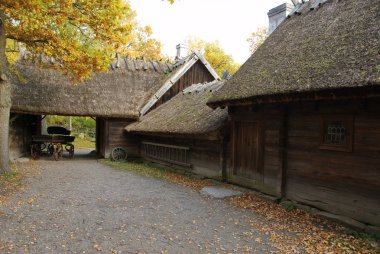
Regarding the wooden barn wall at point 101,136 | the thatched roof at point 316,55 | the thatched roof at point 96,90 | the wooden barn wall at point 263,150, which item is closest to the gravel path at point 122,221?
the wooden barn wall at point 263,150

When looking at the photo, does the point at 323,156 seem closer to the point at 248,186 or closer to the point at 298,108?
the point at 298,108

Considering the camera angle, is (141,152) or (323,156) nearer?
(323,156)

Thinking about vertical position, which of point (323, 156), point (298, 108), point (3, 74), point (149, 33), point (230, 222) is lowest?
point (230, 222)

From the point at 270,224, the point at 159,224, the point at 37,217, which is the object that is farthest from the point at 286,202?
the point at 37,217

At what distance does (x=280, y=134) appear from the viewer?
8.73 meters

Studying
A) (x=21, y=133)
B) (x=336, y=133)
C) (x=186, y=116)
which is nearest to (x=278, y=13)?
(x=186, y=116)

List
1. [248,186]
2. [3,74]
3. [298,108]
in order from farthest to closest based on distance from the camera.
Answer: [3,74]
[248,186]
[298,108]

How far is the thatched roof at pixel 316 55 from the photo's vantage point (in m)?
6.61

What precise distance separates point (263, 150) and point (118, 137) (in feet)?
35.8

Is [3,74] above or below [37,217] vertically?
above

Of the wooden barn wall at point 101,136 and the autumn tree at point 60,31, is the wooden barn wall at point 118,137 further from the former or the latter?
the autumn tree at point 60,31

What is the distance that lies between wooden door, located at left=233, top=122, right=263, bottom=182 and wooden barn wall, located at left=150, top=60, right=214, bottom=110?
9.01m

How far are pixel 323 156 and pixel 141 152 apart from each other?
1257 centimetres

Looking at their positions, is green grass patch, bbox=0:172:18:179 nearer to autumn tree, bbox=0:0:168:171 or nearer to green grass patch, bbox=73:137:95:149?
autumn tree, bbox=0:0:168:171
